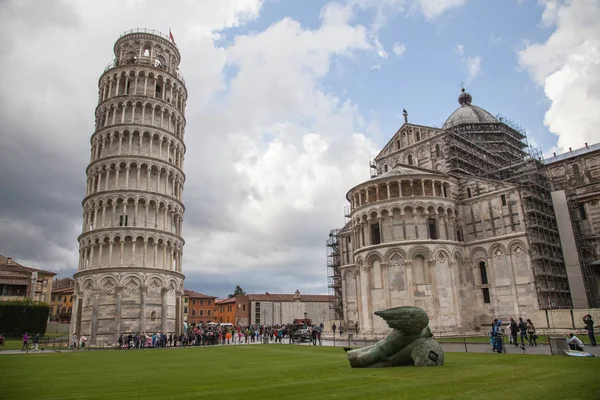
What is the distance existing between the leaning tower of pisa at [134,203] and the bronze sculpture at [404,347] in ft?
102

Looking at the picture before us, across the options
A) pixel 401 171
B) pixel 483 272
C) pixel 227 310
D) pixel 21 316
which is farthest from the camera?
pixel 227 310

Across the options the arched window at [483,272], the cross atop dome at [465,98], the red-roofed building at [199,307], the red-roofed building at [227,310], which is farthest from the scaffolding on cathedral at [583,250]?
the red-roofed building at [199,307]

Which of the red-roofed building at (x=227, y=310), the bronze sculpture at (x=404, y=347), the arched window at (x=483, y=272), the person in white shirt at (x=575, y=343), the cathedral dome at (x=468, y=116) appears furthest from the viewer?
the red-roofed building at (x=227, y=310)

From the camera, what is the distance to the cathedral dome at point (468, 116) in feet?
186

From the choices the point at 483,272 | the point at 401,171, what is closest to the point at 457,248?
the point at 483,272

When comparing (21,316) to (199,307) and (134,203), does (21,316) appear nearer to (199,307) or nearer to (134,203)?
(134,203)

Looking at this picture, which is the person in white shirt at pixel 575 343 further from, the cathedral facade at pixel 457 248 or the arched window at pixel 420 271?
the arched window at pixel 420 271

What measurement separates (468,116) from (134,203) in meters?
42.8

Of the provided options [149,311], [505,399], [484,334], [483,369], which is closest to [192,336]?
[149,311]

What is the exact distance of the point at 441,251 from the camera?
38.7 m

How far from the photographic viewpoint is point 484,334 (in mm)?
37594

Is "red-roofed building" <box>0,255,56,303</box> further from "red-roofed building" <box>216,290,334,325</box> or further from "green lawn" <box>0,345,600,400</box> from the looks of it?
"green lawn" <box>0,345,600,400</box>

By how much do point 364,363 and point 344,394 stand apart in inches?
225

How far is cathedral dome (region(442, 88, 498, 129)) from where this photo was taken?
5665cm
